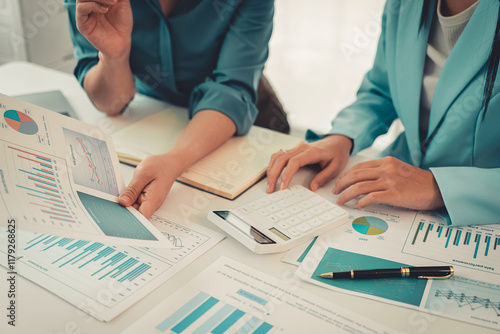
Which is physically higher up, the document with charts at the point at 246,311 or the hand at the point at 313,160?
the hand at the point at 313,160

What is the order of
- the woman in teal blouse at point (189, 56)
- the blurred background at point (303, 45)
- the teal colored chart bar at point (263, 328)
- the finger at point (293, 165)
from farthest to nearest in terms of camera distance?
the blurred background at point (303, 45)
the woman in teal blouse at point (189, 56)
the finger at point (293, 165)
the teal colored chart bar at point (263, 328)

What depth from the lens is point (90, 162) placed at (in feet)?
2.42

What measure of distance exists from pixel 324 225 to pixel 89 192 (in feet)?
1.20

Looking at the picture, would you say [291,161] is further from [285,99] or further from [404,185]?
[285,99]

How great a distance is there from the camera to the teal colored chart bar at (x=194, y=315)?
54 centimetres

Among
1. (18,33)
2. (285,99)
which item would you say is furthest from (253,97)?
(18,33)

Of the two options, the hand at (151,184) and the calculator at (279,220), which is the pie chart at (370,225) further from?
the hand at (151,184)

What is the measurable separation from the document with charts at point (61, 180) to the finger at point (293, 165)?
27 cm

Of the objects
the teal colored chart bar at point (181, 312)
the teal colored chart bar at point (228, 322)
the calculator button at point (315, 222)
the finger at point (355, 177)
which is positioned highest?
the finger at point (355, 177)

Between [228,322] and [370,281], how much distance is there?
0.21 meters

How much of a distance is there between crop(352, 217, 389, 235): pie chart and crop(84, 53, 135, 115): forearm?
2.07ft

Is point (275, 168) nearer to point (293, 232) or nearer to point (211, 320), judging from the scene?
point (293, 232)

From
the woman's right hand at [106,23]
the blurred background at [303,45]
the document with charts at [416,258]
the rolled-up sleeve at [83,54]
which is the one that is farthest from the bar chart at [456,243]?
the blurred background at [303,45]

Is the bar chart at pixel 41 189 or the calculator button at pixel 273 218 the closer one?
the bar chart at pixel 41 189
